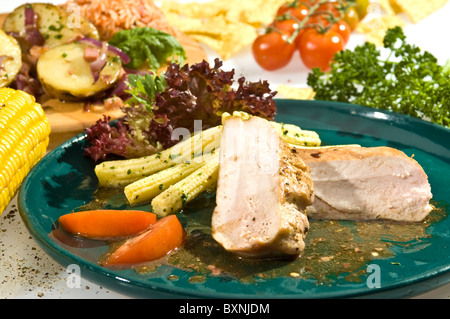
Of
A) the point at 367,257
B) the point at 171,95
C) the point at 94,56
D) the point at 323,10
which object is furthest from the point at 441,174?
the point at 323,10

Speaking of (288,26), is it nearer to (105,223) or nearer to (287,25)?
(287,25)

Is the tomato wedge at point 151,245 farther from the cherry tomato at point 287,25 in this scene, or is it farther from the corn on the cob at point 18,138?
the cherry tomato at point 287,25

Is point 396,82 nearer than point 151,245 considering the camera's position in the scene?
No

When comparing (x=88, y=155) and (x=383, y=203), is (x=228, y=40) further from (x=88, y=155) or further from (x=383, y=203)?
(x=383, y=203)

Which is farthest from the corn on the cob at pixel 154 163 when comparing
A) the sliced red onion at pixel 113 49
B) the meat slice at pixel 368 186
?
the sliced red onion at pixel 113 49

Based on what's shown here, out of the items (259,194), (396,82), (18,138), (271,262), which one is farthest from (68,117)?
(396,82)

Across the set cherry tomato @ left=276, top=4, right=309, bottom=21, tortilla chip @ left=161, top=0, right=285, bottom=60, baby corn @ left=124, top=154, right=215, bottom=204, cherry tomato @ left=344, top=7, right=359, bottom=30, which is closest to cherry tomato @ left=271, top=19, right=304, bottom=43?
tortilla chip @ left=161, top=0, right=285, bottom=60
